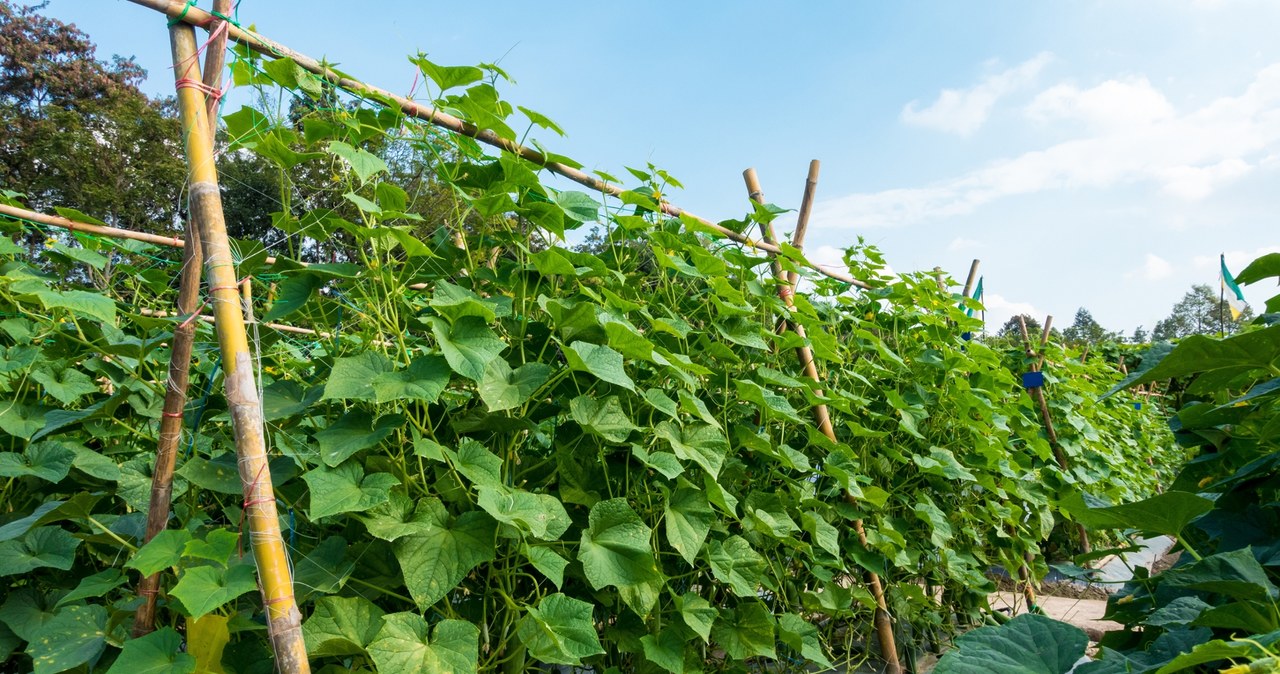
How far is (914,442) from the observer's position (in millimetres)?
3062

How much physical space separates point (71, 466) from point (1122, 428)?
7.55 m

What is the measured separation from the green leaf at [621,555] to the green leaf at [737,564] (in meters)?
0.29

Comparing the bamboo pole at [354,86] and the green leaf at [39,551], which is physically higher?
the bamboo pole at [354,86]

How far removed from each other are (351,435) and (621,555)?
0.59 m

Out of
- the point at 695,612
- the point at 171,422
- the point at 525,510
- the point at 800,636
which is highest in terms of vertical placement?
the point at 171,422

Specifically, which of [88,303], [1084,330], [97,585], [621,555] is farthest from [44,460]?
[1084,330]

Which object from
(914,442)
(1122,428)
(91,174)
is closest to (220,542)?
(914,442)

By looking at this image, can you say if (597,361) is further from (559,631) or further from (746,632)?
(746,632)

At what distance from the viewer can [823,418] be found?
266cm

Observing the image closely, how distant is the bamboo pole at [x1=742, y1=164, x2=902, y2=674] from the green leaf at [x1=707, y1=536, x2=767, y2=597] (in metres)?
0.70

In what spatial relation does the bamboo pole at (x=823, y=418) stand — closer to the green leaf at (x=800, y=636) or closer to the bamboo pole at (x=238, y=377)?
the green leaf at (x=800, y=636)

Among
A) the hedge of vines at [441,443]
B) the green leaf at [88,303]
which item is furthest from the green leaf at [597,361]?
the green leaf at [88,303]

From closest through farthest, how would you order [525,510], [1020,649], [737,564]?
1. [1020,649]
2. [525,510]
3. [737,564]

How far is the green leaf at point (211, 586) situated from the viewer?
1.18 meters
